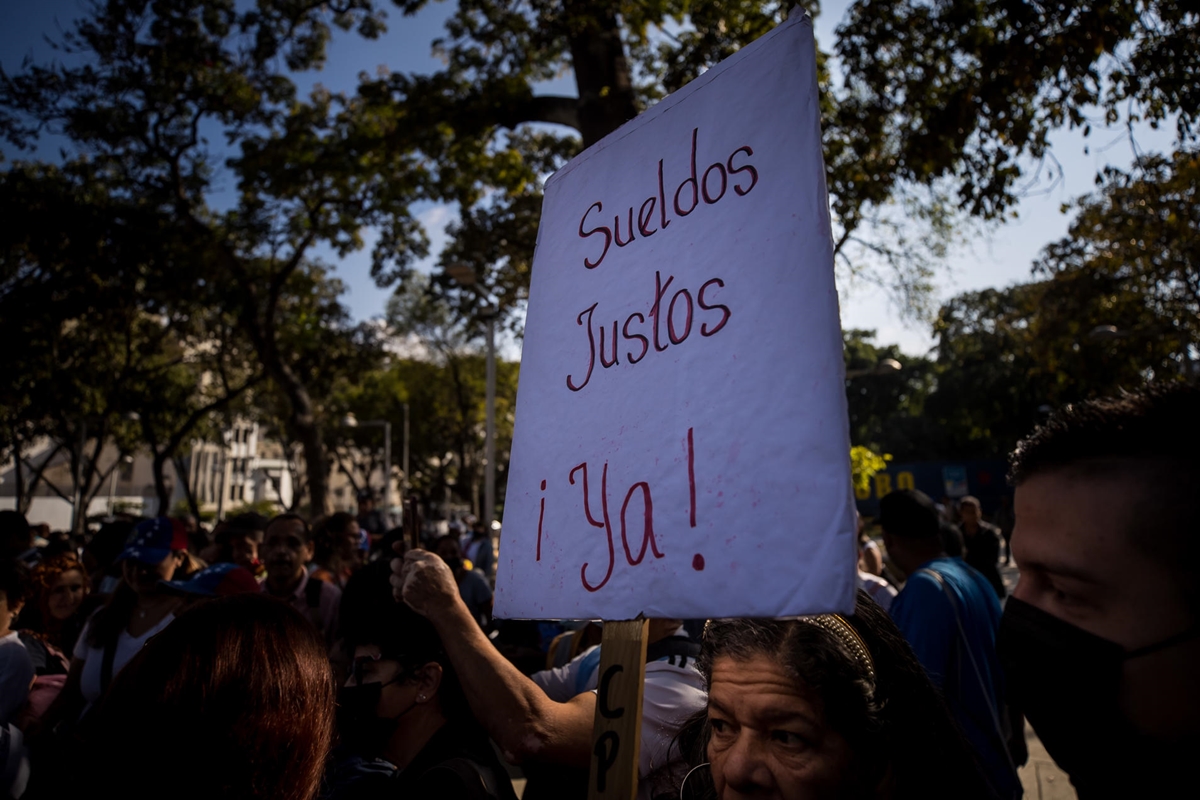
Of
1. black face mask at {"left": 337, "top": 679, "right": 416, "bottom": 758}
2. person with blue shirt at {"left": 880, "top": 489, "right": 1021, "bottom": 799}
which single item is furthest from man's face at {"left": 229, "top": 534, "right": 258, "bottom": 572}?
person with blue shirt at {"left": 880, "top": 489, "right": 1021, "bottom": 799}

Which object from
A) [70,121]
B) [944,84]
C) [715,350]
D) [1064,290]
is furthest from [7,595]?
[1064,290]

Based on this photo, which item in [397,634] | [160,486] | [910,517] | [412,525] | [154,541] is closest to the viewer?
[412,525]

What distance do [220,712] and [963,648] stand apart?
2523 millimetres

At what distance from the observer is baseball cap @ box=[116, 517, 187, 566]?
3.86 meters

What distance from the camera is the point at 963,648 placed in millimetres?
2771

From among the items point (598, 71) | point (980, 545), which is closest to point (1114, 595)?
point (980, 545)

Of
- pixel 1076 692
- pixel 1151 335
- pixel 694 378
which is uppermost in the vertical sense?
pixel 1151 335

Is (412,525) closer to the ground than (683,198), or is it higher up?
closer to the ground

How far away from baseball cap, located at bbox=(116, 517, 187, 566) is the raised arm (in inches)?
101

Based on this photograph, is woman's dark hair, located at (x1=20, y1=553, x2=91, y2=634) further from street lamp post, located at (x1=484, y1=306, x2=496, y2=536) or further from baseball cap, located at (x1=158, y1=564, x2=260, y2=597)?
street lamp post, located at (x1=484, y1=306, x2=496, y2=536)

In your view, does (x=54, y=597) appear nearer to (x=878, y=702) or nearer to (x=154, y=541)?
(x=154, y=541)

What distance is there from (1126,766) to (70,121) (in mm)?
15735

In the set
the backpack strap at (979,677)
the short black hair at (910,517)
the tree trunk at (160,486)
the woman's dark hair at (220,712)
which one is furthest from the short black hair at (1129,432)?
the tree trunk at (160,486)

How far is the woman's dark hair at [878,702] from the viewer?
1.46m
